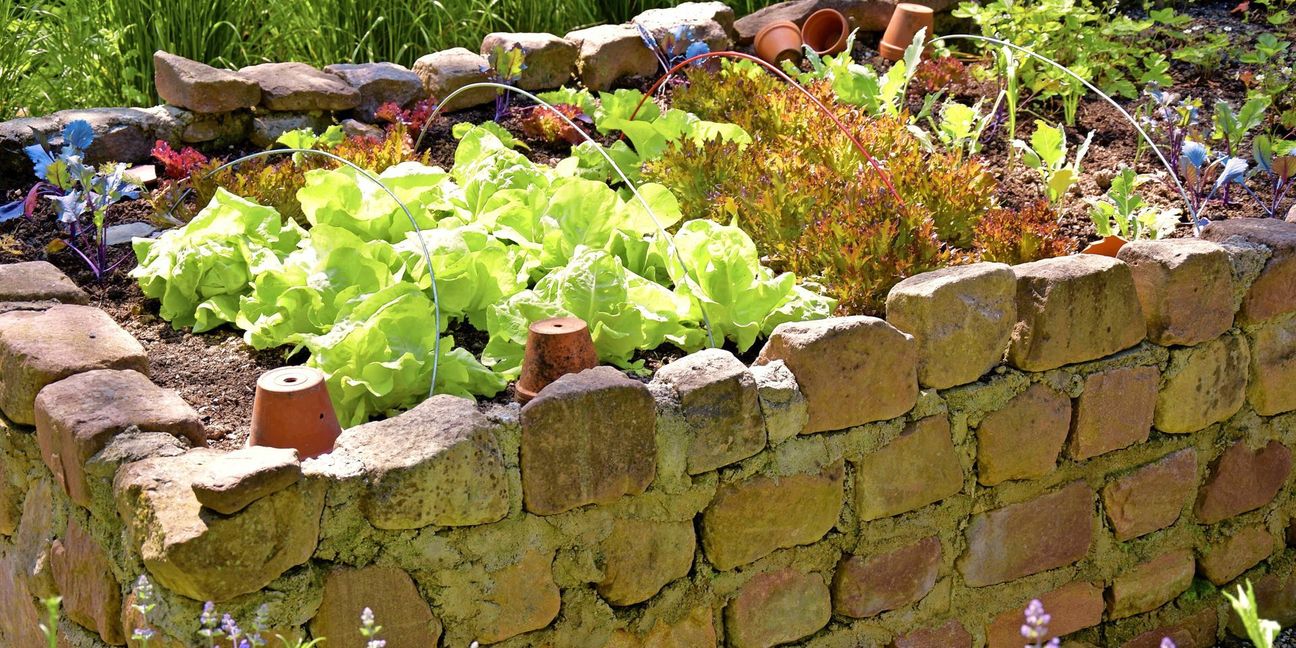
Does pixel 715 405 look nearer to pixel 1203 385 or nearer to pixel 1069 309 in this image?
pixel 1069 309

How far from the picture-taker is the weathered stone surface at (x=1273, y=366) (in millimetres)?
3301

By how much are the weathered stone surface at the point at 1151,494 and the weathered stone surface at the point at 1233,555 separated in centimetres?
21

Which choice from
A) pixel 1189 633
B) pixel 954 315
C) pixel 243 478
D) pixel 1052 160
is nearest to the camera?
pixel 243 478

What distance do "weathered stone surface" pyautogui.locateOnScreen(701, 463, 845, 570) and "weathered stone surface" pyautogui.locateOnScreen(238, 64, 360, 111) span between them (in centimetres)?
226

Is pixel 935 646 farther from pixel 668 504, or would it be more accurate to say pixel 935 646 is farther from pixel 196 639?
pixel 196 639

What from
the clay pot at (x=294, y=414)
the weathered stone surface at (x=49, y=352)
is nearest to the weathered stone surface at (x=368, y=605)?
the clay pot at (x=294, y=414)

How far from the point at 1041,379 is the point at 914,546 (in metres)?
0.46

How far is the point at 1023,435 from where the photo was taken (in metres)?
3.03

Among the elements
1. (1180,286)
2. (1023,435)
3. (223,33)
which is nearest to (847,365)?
(1023,435)

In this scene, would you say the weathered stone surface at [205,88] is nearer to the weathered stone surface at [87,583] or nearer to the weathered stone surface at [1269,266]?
the weathered stone surface at [87,583]

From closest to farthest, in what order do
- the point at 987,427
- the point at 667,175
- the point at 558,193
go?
the point at 987,427
the point at 558,193
the point at 667,175

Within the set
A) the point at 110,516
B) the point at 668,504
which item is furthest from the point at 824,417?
the point at 110,516

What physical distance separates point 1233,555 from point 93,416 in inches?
107

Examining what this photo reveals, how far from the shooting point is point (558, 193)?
3.34 meters
